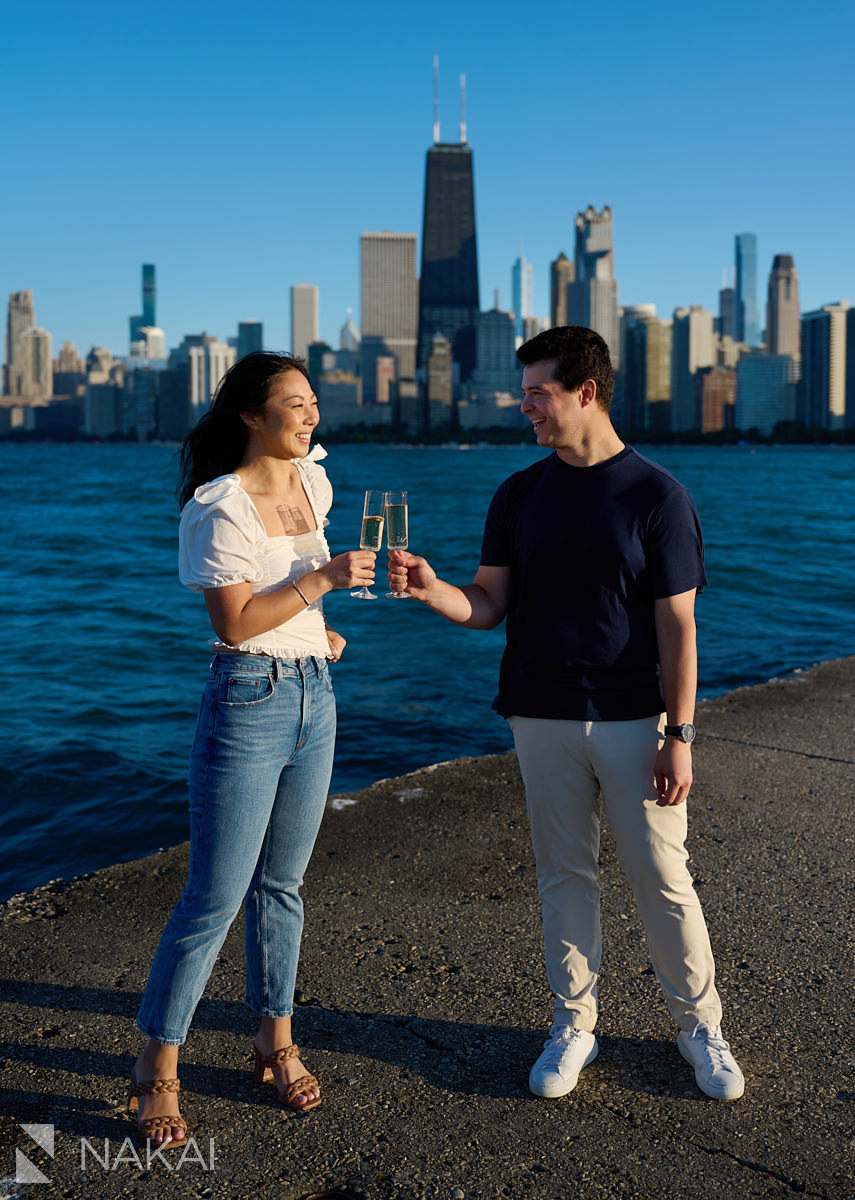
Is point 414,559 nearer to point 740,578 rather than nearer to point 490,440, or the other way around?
point 740,578

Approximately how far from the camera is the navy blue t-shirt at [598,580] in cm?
278

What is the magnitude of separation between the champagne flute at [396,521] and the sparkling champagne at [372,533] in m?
0.04

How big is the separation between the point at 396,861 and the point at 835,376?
151 metres

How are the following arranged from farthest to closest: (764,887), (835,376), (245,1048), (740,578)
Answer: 1. (835,376)
2. (740,578)
3. (764,887)
4. (245,1048)

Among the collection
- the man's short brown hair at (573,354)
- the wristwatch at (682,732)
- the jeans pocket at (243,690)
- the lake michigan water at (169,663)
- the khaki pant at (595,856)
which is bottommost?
the lake michigan water at (169,663)

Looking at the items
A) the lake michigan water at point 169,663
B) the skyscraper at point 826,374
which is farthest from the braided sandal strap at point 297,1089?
the skyscraper at point 826,374

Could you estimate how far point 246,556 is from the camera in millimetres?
2564

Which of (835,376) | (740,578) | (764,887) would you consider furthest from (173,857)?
(835,376)

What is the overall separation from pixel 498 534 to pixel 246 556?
816 mm

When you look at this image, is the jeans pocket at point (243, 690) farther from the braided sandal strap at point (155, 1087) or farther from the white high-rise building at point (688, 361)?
the white high-rise building at point (688, 361)

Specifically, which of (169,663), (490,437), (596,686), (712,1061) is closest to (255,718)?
(596,686)

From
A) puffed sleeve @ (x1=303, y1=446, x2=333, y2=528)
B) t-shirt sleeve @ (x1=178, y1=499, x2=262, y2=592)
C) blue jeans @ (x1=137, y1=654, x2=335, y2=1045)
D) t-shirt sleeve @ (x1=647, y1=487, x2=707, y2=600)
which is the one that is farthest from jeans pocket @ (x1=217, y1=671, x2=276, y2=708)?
t-shirt sleeve @ (x1=647, y1=487, x2=707, y2=600)

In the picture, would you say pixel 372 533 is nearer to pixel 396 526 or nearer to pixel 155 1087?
pixel 396 526

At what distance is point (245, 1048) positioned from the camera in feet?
9.82
